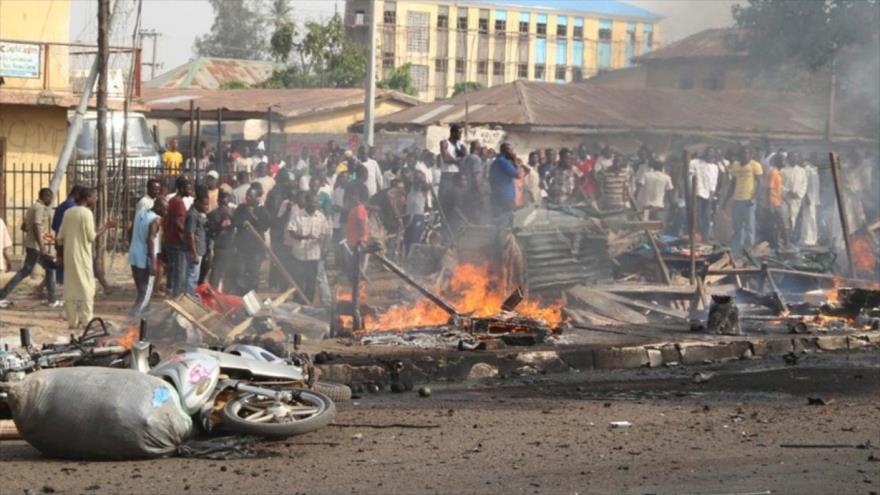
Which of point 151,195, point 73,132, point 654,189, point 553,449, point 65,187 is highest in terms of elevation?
point 73,132

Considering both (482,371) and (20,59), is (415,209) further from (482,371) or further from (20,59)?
(482,371)

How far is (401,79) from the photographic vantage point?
174 feet

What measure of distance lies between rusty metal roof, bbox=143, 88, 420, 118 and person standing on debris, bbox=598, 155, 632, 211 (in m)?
13.0

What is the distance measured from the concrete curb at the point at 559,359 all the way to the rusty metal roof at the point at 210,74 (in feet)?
136

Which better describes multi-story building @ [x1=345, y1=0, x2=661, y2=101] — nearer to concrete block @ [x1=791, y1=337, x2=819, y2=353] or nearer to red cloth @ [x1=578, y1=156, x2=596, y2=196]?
red cloth @ [x1=578, y1=156, x2=596, y2=196]

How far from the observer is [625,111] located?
111ft

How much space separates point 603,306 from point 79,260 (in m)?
5.98

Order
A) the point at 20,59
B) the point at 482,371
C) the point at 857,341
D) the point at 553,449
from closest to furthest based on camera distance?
the point at 553,449
the point at 482,371
the point at 857,341
the point at 20,59

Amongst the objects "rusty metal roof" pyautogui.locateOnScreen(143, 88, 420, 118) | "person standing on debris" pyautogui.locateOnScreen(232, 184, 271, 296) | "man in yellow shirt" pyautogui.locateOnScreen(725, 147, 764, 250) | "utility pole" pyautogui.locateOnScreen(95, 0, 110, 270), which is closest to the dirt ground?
"person standing on debris" pyautogui.locateOnScreen(232, 184, 271, 296)

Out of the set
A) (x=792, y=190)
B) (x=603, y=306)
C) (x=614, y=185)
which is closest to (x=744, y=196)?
(x=792, y=190)

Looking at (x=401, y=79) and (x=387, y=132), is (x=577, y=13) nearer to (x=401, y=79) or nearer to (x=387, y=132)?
(x=401, y=79)

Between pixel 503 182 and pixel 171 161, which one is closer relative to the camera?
pixel 503 182

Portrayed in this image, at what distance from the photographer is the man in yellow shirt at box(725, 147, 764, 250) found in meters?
23.1

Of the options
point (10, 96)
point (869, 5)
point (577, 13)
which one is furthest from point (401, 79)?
point (10, 96)
